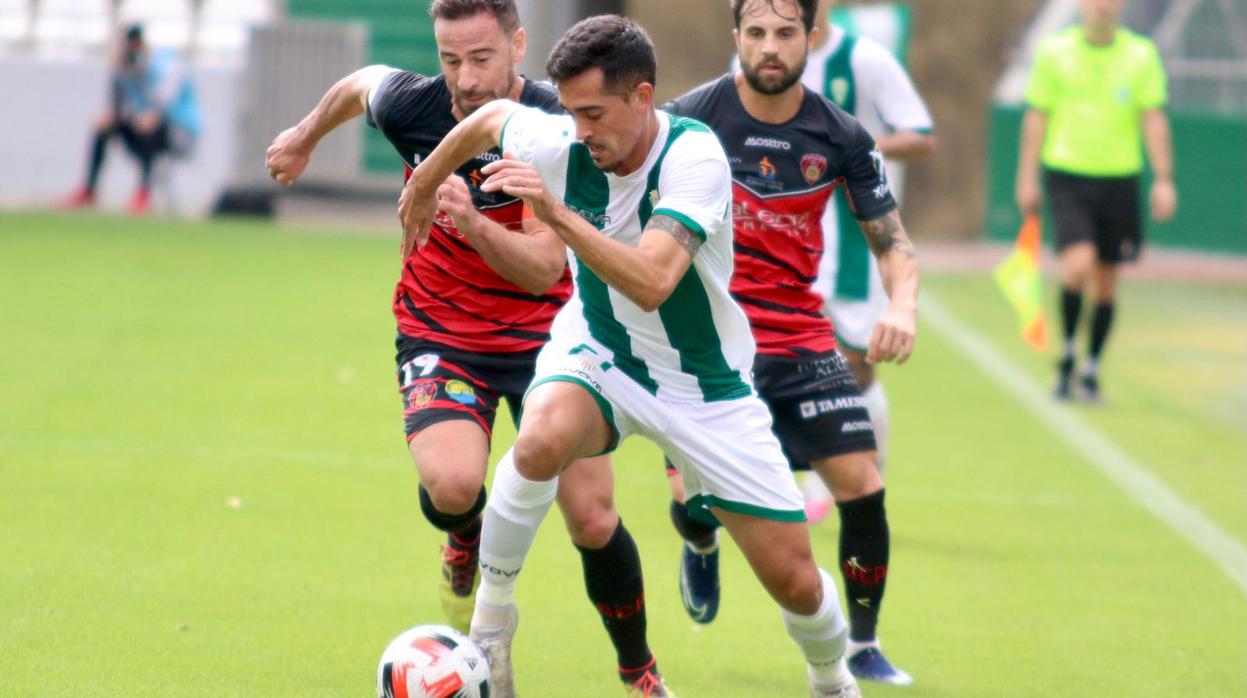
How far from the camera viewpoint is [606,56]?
14.3ft

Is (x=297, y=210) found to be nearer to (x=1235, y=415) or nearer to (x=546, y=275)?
(x=1235, y=415)

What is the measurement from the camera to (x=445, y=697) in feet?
14.9

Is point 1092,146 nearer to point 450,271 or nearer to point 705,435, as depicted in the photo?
point 450,271

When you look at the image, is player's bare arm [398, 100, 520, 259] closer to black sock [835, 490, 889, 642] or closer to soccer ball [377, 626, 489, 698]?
soccer ball [377, 626, 489, 698]

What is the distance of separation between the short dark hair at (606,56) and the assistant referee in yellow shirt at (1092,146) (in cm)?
691

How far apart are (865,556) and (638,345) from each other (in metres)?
1.17

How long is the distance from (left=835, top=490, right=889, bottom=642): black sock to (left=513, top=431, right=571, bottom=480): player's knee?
1170mm

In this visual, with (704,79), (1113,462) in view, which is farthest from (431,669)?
(704,79)

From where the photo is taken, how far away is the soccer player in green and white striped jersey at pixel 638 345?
441cm

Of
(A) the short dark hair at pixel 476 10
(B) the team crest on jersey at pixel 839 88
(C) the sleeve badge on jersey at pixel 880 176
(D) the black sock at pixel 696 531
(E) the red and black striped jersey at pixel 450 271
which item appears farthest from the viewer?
(B) the team crest on jersey at pixel 839 88

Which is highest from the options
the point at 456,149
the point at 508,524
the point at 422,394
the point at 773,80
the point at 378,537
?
the point at 773,80

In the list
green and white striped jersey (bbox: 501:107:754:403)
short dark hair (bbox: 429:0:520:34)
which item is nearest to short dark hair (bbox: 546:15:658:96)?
green and white striped jersey (bbox: 501:107:754:403)

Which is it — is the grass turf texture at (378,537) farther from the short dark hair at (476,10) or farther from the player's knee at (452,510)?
the short dark hair at (476,10)

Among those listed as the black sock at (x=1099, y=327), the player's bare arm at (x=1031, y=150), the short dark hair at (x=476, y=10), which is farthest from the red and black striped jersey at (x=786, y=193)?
the black sock at (x=1099, y=327)
